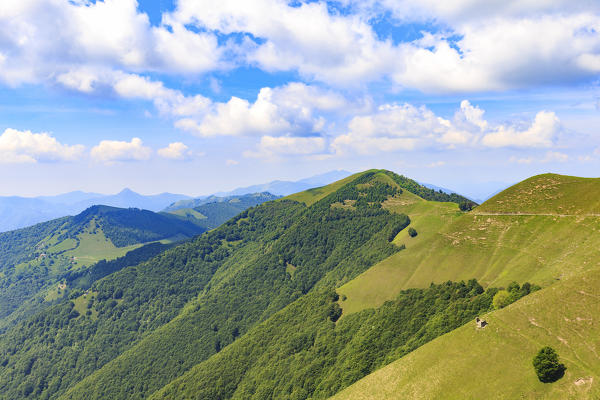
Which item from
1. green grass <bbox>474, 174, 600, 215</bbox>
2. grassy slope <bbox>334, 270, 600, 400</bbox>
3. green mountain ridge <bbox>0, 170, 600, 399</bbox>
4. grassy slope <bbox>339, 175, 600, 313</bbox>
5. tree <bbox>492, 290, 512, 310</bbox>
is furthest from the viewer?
green grass <bbox>474, 174, 600, 215</bbox>

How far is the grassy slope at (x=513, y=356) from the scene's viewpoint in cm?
5672

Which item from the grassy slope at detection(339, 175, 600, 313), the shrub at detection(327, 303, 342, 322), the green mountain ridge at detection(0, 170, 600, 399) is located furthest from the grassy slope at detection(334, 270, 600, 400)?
the shrub at detection(327, 303, 342, 322)

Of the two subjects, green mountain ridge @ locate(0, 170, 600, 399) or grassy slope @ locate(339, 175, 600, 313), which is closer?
green mountain ridge @ locate(0, 170, 600, 399)

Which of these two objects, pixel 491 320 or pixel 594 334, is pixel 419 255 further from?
pixel 594 334

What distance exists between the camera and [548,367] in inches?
2195

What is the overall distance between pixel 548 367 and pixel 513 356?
827cm

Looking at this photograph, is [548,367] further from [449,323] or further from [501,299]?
[449,323]

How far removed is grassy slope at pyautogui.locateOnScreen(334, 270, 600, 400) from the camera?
5672 centimetres

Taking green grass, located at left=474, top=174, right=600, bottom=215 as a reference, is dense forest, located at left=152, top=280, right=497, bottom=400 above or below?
below

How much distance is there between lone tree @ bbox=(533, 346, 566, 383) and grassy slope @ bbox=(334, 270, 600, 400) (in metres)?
0.96

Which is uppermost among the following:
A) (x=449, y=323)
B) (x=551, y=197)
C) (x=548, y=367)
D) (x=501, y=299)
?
(x=551, y=197)

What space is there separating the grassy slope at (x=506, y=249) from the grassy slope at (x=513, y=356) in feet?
89.5

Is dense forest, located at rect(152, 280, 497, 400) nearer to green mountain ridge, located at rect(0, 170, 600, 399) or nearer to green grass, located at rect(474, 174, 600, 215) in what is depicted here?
green mountain ridge, located at rect(0, 170, 600, 399)

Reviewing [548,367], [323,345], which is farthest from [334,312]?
[548,367]
